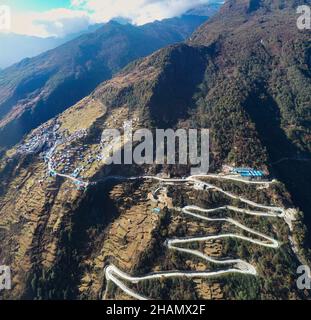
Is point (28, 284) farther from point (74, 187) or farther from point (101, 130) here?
point (101, 130)

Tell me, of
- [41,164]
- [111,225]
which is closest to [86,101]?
[41,164]

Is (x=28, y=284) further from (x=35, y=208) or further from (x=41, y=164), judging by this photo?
(x=41, y=164)

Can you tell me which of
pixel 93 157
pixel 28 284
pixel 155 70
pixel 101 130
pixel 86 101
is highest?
pixel 155 70

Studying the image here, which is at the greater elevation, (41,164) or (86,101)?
(86,101)

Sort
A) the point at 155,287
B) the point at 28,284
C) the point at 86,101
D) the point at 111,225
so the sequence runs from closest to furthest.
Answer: the point at 155,287 → the point at 28,284 → the point at 111,225 → the point at 86,101

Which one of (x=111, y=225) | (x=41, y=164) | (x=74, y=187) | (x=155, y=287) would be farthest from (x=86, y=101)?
(x=155, y=287)

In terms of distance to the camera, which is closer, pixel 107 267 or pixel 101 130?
pixel 107 267

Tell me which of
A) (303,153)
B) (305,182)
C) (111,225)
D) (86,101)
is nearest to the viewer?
(111,225)
